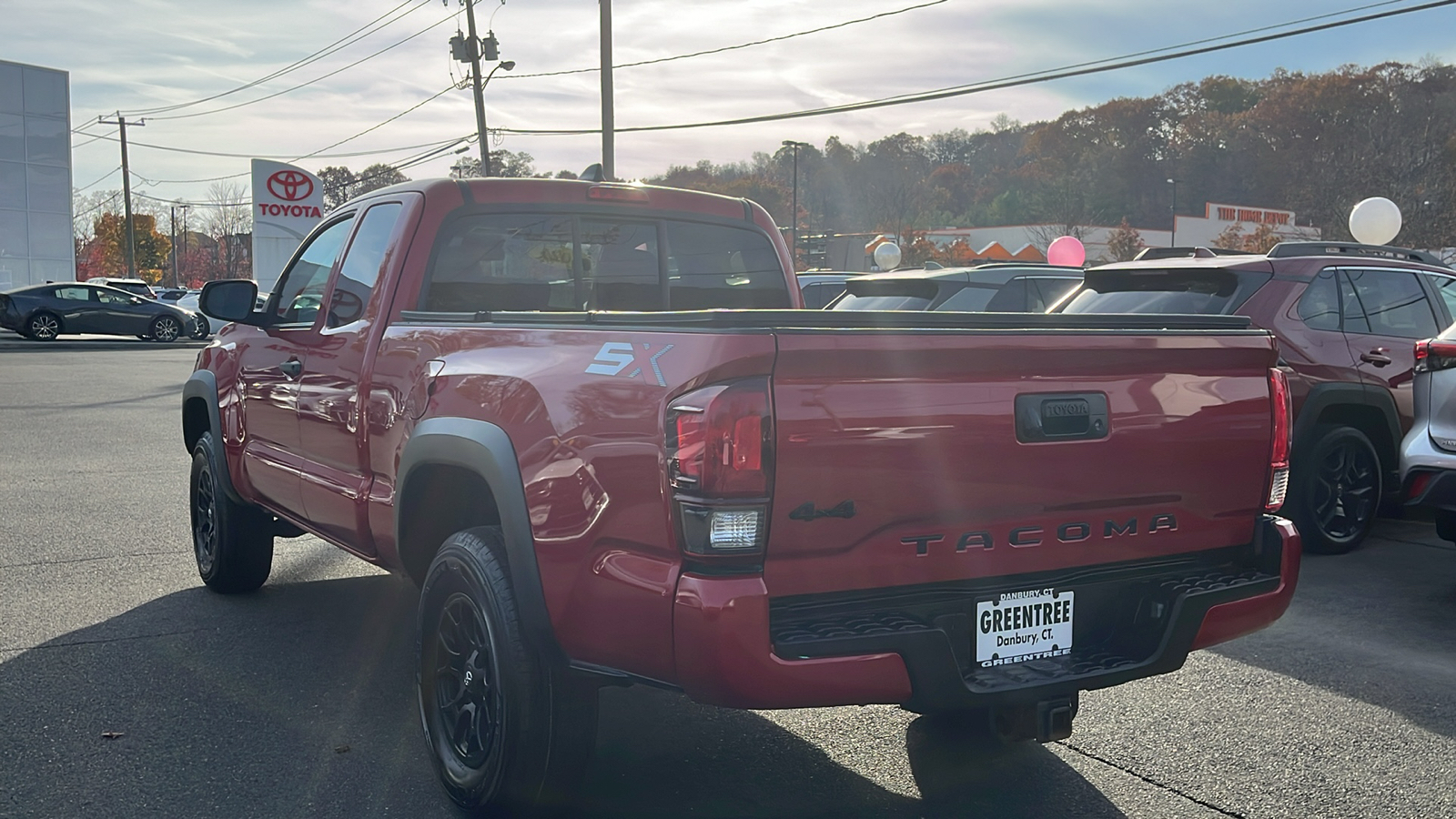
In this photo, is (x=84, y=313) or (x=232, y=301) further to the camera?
(x=84, y=313)

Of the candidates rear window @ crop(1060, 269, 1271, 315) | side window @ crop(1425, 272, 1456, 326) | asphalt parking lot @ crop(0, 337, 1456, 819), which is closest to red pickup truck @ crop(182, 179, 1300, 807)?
asphalt parking lot @ crop(0, 337, 1456, 819)

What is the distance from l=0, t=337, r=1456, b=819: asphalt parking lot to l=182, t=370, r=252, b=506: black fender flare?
63 cm

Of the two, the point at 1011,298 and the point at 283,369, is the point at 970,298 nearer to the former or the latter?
the point at 1011,298

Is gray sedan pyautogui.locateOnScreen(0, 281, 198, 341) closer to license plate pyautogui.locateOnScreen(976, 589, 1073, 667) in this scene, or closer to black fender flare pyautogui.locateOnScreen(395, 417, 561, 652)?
black fender flare pyautogui.locateOnScreen(395, 417, 561, 652)

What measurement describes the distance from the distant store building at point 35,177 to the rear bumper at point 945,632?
52287 millimetres

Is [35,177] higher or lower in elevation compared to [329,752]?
higher

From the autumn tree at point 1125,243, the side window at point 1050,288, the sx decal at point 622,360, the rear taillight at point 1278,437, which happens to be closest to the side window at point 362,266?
the sx decal at point 622,360

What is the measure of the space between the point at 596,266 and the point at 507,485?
1684 mm

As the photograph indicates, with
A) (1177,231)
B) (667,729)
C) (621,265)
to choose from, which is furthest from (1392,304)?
(1177,231)

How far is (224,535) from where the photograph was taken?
5.96m

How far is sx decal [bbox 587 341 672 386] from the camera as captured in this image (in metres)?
2.86

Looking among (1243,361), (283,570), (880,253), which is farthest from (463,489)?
(880,253)

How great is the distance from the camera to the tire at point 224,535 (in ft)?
19.5

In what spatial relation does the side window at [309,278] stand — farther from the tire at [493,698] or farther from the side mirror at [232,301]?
the tire at [493,698]
